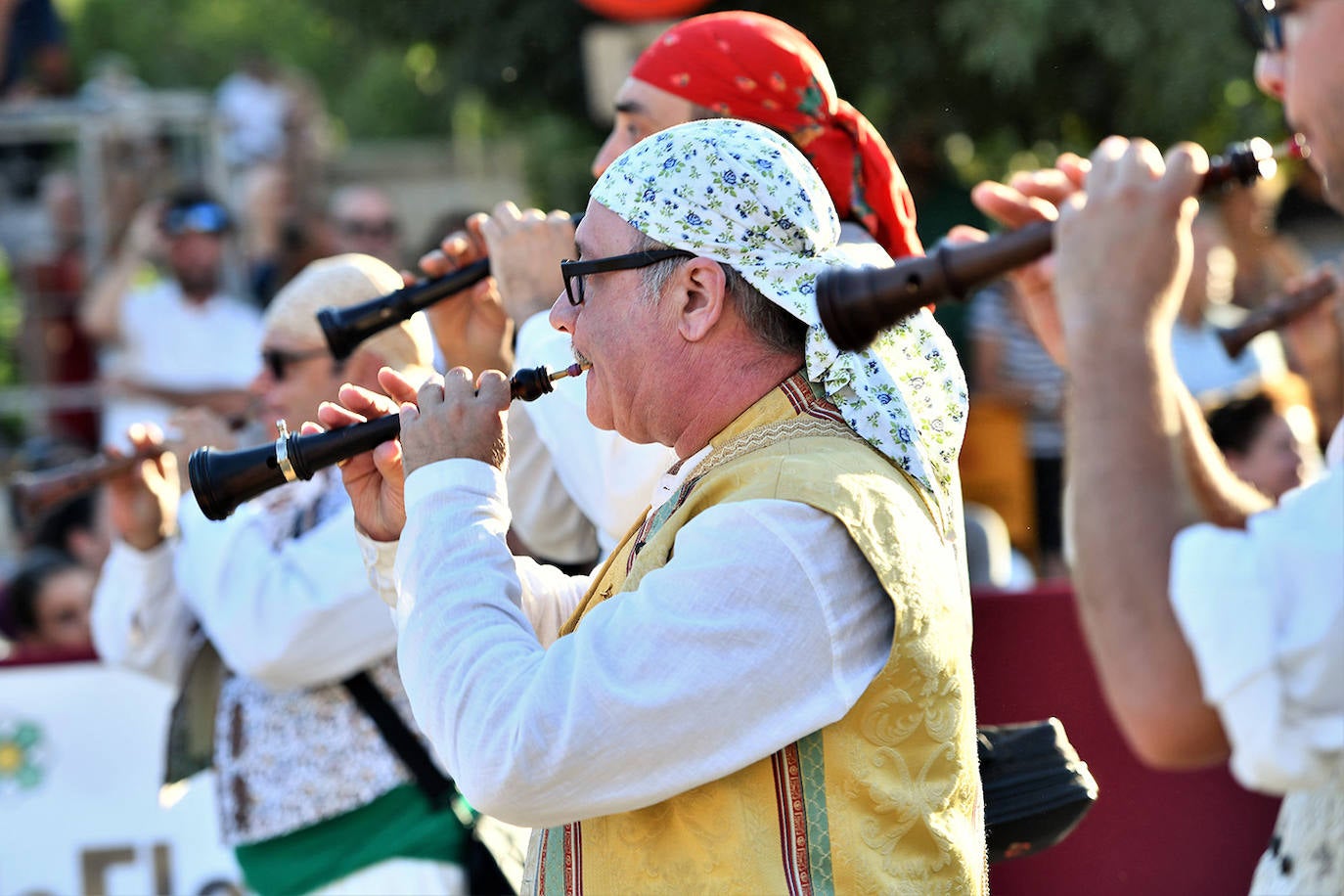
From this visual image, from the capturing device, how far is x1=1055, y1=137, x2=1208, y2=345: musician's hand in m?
1.68

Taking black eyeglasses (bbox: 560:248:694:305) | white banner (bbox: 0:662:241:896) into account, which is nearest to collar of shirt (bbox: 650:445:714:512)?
black eyeglasses (bbox: 560:248:694:305)

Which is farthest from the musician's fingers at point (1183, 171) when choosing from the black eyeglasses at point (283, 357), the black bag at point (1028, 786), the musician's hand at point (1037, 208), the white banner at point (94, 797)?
the white banner at point (94, 797)

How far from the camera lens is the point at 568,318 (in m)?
2.47

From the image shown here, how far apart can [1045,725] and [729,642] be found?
1.10 meters

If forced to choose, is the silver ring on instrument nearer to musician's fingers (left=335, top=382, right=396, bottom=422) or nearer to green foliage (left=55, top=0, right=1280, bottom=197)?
musician's fingers (left=335, top=382, right=396, bottom=422)

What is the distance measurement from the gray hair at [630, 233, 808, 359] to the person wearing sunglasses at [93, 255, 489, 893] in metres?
1.51

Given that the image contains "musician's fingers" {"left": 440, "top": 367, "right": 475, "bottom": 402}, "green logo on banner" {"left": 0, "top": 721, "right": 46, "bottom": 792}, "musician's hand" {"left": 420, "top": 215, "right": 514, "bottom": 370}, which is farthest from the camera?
"green logo on banner" {"left": 0, "top": 721, "right": 46, "bottom": 792}

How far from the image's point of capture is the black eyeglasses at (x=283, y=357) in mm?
3971

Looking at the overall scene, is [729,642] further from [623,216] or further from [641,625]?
[623,216]

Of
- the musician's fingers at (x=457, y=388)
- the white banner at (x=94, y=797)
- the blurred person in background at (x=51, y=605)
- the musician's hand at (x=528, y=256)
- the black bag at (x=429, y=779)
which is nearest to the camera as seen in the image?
the musician's fingers at (x=457, y=388)

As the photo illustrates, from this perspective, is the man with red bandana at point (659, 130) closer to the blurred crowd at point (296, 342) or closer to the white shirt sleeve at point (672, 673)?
the blurred crowd at point (296, 342)

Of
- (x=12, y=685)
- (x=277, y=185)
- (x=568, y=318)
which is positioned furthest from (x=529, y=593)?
(x=277, y=185)

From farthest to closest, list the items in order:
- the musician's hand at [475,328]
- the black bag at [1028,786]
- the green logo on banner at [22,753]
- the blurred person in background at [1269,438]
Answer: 1. the blurred person in background at [1269,438]
2. the green logo on banner at [22,753]
3. the musician's hand at [475,328]
4. the black bag at [1028,786]

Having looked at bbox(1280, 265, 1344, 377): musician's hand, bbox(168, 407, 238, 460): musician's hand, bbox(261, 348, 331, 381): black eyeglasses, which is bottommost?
bbox(1280, 265, 1344, 377): musician's hand
